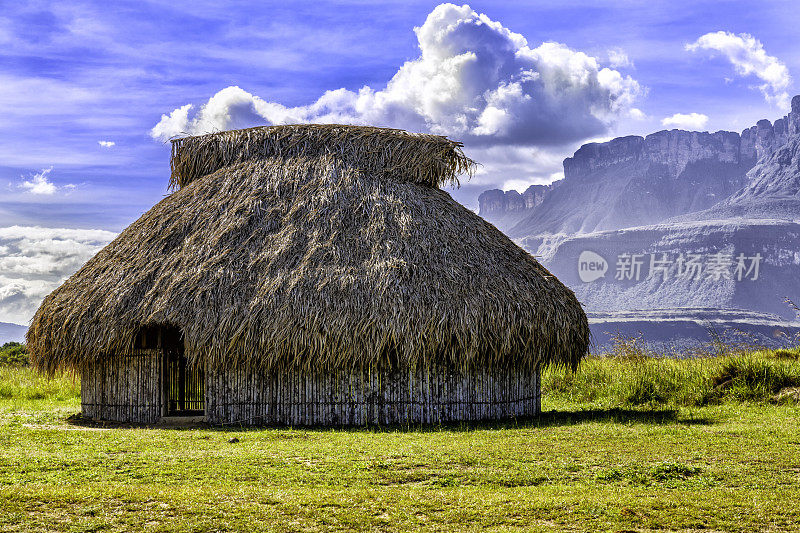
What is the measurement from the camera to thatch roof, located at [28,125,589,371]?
10.2 meters

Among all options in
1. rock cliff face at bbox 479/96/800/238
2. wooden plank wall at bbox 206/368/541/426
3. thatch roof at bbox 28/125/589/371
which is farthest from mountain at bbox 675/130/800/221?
wooden plank wall at bbox 206/368/541/426

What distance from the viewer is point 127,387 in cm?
1131

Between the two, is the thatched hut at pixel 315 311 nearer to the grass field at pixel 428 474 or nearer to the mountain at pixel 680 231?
the grass field at pixel 428 474

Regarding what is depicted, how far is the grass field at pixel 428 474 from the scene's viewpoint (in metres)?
5.20

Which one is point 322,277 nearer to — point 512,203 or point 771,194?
point 771,194

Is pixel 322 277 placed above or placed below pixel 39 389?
above

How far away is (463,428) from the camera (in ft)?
32.2

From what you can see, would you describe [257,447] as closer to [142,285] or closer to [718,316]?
[142,285]

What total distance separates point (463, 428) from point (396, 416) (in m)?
1.09

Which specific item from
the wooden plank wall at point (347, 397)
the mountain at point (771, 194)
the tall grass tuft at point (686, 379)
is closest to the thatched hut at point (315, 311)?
the wooden plank wall at point (347, 397)

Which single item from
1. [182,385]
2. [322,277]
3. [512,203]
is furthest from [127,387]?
[512,203]

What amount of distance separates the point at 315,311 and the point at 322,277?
0.61 metres

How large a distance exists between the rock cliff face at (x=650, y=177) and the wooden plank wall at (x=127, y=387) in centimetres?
11810

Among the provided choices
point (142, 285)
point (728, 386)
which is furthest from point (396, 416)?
Result: point (728, 386)
